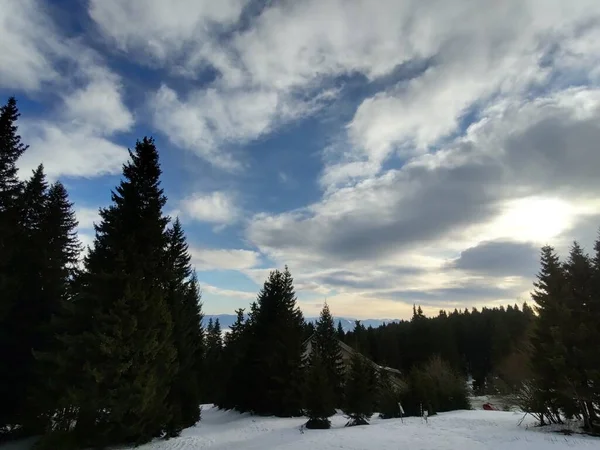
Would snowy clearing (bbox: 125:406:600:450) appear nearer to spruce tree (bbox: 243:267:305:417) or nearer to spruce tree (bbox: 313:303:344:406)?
spruce tree (bbox: 243:267:305:417)

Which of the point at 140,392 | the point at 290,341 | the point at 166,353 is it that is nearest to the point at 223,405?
the point at 290,341

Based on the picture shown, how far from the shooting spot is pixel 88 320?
17.3 meters

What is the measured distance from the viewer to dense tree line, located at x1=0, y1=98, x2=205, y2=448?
1560 cm

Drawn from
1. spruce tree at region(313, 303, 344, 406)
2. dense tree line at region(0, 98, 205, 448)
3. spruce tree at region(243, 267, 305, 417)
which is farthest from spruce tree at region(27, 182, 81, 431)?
spruce tree at region(313, 303, 344, 406)

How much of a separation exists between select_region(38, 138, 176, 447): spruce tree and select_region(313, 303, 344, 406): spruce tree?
20.9m

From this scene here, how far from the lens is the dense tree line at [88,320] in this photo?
51.2ft

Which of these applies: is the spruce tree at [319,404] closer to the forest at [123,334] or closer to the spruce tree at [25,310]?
the forest at [123,334]

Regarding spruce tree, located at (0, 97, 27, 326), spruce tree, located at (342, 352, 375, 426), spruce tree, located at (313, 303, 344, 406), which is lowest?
spruce tree, located at (342, 352, 375, 426)

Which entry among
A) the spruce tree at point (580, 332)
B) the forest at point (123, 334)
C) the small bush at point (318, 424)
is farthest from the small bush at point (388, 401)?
the spruce tree at point (580, 332)

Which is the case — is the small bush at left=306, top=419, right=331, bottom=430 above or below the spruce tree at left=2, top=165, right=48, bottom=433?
below

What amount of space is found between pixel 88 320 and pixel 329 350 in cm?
3233

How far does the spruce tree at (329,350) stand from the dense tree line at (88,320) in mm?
19904

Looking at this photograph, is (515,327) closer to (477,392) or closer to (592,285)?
(477,392)

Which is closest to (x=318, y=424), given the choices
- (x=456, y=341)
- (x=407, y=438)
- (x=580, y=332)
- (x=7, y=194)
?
(x=407, y=438)
